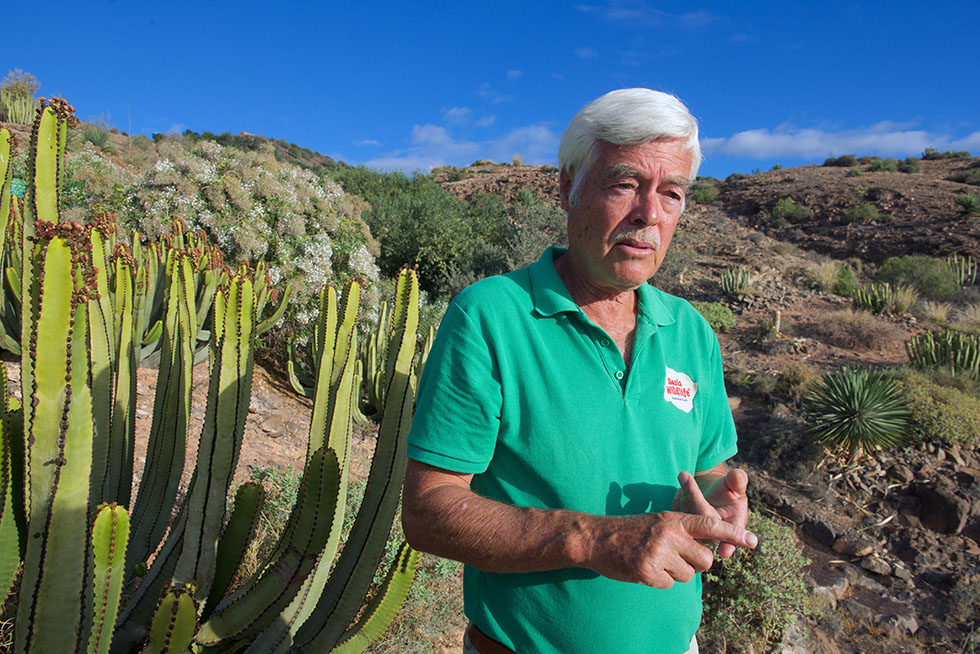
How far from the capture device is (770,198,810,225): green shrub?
27.5 meters

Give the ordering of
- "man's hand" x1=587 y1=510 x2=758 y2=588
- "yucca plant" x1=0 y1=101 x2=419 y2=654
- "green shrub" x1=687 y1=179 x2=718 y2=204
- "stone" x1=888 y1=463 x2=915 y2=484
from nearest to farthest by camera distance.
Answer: "man's hand" x1=587 y1=510 x2=758 y2=588, "yucca plant" x1=0 y1=101 x2=419 y2=654, "stone" x1=888 y1=463 x2=915 y2=484, "green shrub" x1=687 y1=179 x2=718 y2=204

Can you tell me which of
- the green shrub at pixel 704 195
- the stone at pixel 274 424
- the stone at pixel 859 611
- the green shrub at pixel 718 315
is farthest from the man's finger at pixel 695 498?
the green shrub at pixel 704 195

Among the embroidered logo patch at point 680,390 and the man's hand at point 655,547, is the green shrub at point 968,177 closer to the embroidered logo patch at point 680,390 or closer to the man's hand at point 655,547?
the embroidered logo patch at point 680,390

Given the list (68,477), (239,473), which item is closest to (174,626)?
(68,477)

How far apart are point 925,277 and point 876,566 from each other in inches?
560

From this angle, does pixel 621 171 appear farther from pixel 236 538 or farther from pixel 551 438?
pixel 236 538

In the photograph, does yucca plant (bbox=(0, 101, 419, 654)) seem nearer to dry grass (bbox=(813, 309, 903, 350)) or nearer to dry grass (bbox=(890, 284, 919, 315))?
dry grass (bbox=(813, 309, 903, 350))

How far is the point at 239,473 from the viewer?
4.78 metres

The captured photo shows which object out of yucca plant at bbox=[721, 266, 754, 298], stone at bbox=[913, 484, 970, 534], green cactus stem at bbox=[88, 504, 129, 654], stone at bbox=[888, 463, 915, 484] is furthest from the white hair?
yucca plant at bbox=[721, 266, 754, 298]

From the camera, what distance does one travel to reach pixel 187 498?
2.33m

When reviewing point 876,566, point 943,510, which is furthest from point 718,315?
point 876,566

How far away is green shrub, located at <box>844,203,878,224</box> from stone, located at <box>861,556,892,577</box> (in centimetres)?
2385

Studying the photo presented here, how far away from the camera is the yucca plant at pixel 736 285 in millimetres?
15656

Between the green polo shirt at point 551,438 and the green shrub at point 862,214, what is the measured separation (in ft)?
95.0
